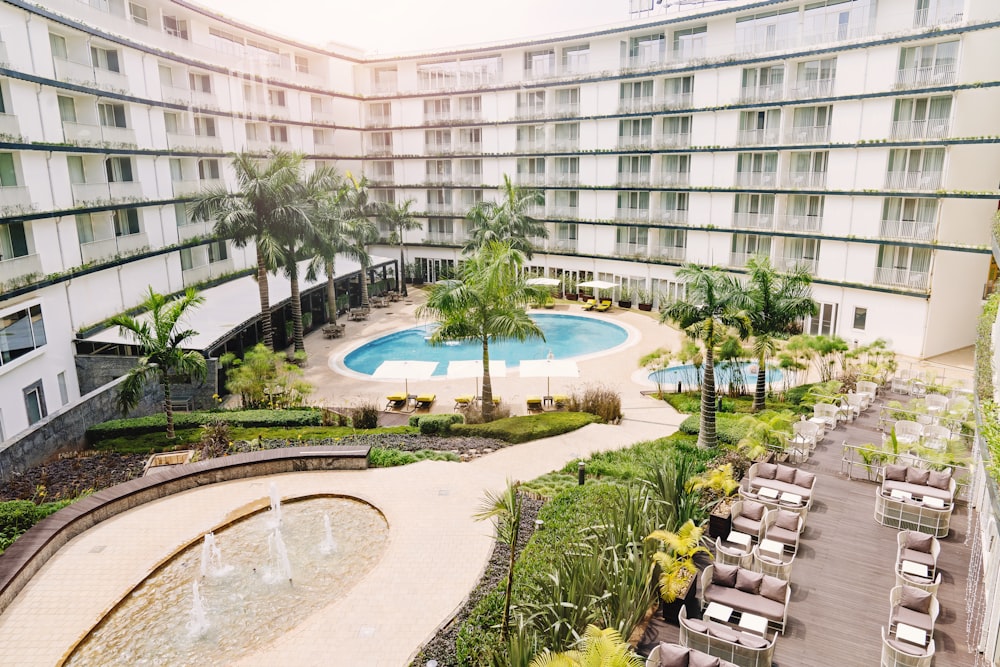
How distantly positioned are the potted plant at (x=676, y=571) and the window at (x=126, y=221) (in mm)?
29311

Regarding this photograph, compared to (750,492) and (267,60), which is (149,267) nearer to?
(267,60)

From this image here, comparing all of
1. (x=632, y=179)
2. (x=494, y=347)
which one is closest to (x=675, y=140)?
(x=632, y=179)

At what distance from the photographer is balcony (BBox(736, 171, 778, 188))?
1507 inches

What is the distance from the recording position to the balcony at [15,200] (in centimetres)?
2366

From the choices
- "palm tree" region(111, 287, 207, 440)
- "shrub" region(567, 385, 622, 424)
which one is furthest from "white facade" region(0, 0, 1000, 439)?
"shrub" region(567, 385, 622, 424)

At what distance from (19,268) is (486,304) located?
16.6 m

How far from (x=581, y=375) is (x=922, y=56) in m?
21.8

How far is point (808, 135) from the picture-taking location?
1435 inches

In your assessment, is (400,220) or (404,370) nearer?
(404,370)

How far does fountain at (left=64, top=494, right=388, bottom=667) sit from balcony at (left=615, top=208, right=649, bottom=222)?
108ft

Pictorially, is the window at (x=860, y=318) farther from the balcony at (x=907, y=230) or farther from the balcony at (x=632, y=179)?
the balcony at (x=632, y=179)

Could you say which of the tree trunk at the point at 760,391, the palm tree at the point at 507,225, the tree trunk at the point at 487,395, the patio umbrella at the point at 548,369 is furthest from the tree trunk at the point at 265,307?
the tree trunk at the point at 760,391

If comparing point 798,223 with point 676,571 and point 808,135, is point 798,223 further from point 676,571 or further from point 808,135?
point 676,571

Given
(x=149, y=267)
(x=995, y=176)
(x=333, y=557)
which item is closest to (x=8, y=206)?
(x=149, y=267)
